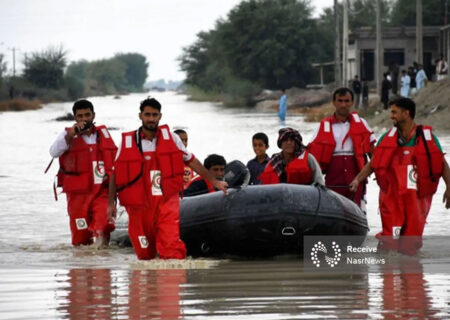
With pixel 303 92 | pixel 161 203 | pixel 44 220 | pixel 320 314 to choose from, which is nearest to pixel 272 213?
pixel 161 203

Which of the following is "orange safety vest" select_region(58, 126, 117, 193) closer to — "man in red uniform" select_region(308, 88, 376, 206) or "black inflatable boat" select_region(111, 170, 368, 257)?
"black inflatable boat" select_region(111, 170, 368, 257)

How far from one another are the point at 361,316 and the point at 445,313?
510 millimetres

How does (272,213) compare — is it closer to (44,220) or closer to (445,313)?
(445,313)

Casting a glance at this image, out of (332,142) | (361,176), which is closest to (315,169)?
(361,176)

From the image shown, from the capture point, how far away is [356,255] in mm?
10383

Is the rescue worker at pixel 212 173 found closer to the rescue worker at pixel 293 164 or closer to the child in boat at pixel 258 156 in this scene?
the rescue worker at pixel 293 164

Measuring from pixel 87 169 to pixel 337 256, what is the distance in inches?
101

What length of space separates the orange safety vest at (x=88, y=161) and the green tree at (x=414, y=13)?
226 feet

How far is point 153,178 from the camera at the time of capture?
9.37 m

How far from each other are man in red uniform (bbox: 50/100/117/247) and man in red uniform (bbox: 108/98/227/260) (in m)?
1.65

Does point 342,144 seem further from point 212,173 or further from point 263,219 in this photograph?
point 263,219

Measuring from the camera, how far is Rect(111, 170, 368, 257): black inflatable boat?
1002 centimetres

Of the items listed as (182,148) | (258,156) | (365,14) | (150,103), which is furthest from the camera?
(365,14)

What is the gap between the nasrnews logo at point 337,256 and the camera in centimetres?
984
